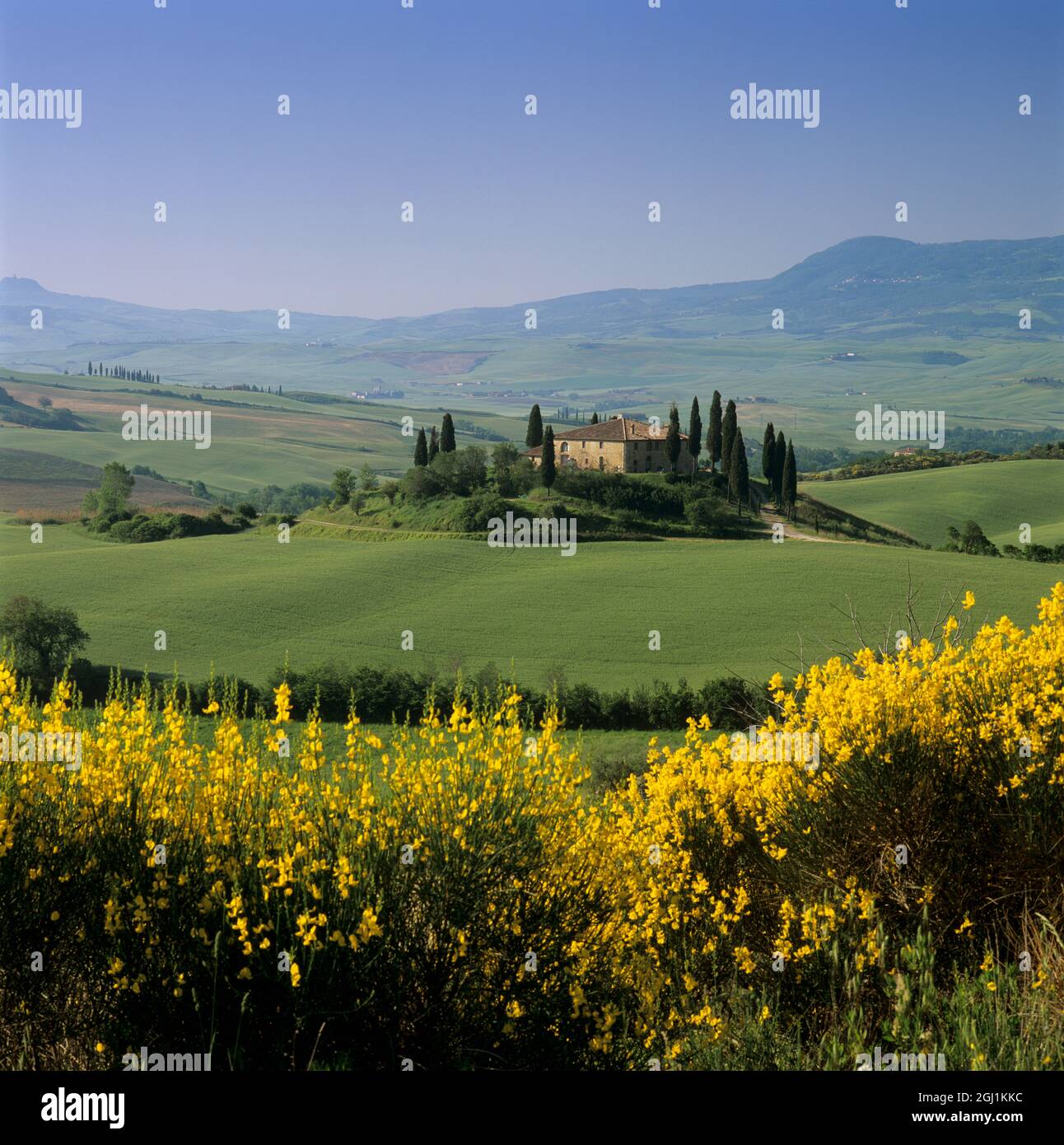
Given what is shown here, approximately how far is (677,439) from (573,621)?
30.5 m

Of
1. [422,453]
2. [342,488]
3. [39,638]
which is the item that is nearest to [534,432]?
[422,453]

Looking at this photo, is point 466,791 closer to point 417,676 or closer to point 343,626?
point 417,676

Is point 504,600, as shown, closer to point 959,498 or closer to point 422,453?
point 422,453

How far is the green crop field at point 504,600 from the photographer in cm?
5700

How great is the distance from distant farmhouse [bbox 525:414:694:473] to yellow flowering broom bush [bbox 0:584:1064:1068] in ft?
259

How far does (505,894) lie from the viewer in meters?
6.80

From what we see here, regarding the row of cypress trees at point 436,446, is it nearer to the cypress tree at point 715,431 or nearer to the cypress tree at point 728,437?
the cypress tree at point 715,431

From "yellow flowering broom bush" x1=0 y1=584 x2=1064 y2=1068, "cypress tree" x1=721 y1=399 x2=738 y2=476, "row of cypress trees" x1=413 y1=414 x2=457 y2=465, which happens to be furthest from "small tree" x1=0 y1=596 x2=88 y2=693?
"yellow flowering broom bush" x1=0 y1=584 x2=1064 y2=1068

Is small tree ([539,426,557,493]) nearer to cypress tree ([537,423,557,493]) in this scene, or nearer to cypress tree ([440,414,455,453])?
cypress tree ([537,423,557,493])

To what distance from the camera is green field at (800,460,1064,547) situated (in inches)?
3740

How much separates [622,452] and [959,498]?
35083mm

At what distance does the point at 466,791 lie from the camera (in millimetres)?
6801

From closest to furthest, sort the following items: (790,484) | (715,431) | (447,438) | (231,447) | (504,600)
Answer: (504,600) < (715,431) < (790,484) < (447,438) < (231,447)

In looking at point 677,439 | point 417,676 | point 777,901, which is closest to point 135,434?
point 677,439
